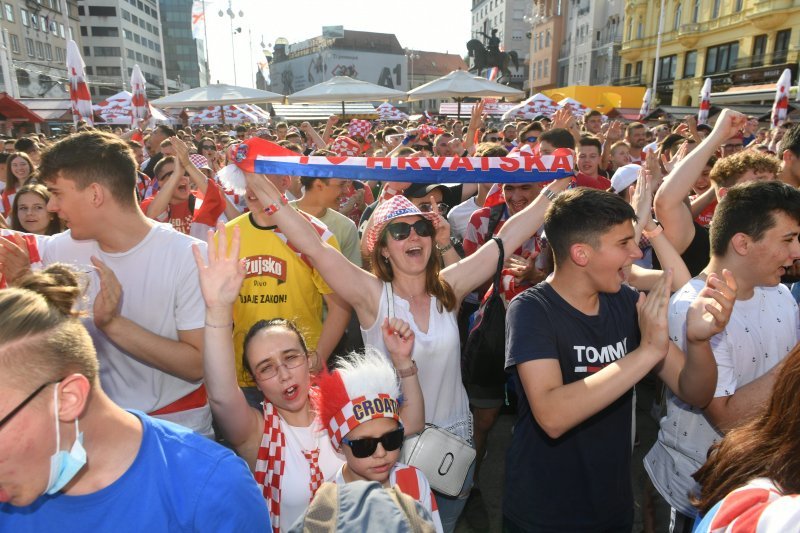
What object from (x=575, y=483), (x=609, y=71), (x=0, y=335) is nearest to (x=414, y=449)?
(x=575, y=483)

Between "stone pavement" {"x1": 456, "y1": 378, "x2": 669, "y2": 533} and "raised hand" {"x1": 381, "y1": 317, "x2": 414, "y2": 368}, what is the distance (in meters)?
1.56

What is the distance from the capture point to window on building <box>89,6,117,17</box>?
84562 millimetres

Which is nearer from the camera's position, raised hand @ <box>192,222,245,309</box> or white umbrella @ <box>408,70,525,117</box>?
raised hand @ <box>192,222,245,309</box>

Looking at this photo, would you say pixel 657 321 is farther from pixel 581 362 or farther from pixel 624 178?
pixel 624 178

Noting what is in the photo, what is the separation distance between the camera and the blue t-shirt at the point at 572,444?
6.73 feet

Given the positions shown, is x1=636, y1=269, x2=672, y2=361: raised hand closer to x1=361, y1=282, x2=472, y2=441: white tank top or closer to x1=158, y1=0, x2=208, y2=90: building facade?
x1=361, y1=282, x2=472, y2=441: white tank top

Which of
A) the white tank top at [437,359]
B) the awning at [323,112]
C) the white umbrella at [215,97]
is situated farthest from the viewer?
the awning at [323,112]

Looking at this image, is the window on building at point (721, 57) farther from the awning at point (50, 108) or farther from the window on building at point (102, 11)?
the window on building at point (102, 11)

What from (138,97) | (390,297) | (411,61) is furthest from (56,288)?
(411,61)

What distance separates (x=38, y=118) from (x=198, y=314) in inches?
1175

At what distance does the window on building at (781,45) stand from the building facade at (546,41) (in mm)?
29748

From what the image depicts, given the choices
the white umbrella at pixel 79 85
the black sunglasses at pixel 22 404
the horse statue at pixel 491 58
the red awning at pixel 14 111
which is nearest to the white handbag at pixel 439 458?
the black sunglasses at pixel 22 404

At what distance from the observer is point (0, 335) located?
115 centimetres

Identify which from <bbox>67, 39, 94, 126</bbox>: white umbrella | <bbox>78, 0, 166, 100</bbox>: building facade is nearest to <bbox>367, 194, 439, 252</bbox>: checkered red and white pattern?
<bbox>67, 39, 94, 126</bbox>: white umbrella
